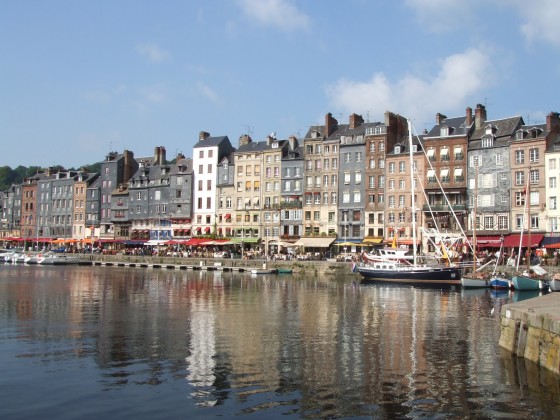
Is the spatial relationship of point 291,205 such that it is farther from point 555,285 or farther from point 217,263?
point 555,285

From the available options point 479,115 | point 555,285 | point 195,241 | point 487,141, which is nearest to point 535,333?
point 555,285

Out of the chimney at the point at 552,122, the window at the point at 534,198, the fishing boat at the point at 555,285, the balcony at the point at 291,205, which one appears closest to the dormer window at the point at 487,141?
the chimney at the point at 552,122

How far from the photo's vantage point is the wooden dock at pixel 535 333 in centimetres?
1912

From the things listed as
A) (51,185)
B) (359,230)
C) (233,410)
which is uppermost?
(51,185)

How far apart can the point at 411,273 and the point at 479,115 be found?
1100 inches

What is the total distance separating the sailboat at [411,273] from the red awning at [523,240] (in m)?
12.5

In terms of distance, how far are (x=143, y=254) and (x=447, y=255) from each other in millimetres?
51481

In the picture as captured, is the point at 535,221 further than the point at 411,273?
Yes

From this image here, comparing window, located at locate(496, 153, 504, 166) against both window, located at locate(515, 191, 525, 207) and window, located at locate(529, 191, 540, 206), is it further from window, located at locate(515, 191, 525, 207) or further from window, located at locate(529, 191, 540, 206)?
window, located at locate(529, 191, 540, 206)

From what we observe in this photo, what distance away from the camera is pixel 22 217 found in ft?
426

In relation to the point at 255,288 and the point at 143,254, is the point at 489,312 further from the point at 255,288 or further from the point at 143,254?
the point at 143,254

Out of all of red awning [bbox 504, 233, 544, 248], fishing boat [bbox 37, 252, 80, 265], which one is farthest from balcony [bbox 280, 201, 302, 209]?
fishing boat [bbox 37, 252, 80, 265]

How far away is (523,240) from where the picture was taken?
67.8 metres

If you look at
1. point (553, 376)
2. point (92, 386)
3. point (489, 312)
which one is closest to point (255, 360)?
point (92, 386)
